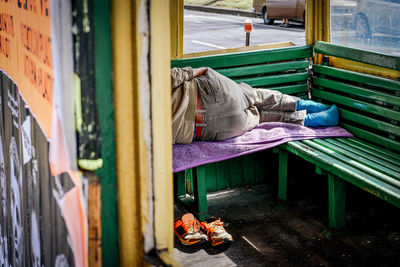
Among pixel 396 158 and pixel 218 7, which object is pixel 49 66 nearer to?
pixel 396 158

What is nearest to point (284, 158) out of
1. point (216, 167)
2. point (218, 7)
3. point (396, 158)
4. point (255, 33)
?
point (216, 167)

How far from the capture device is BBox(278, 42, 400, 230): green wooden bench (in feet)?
11.6

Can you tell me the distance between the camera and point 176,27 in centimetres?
445

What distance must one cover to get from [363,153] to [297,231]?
30.4 inches

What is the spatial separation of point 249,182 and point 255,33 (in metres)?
10.8

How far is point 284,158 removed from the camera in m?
4.25

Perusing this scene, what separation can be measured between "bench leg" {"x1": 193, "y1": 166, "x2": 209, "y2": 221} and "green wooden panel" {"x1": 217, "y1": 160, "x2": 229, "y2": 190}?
524 millimetres

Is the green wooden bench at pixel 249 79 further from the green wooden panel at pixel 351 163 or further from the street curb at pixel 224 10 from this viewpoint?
the street curb at pixel 224 10

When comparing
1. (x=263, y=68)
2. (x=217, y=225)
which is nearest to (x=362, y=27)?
(x=263, y=68)

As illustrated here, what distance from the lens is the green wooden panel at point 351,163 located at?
3386 millimetres

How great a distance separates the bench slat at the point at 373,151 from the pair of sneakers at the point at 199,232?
123cm

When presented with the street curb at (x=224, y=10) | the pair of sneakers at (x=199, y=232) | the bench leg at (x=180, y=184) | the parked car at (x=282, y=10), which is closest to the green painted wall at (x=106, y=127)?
the pair of sneakers at (x=199, y=232)

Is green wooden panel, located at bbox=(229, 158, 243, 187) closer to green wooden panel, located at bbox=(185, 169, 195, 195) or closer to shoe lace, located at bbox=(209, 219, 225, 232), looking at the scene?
green wooden panel, located at bbox=(185, 169, 195, 195)

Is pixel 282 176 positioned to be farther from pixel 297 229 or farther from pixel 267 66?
pixel 267 66
